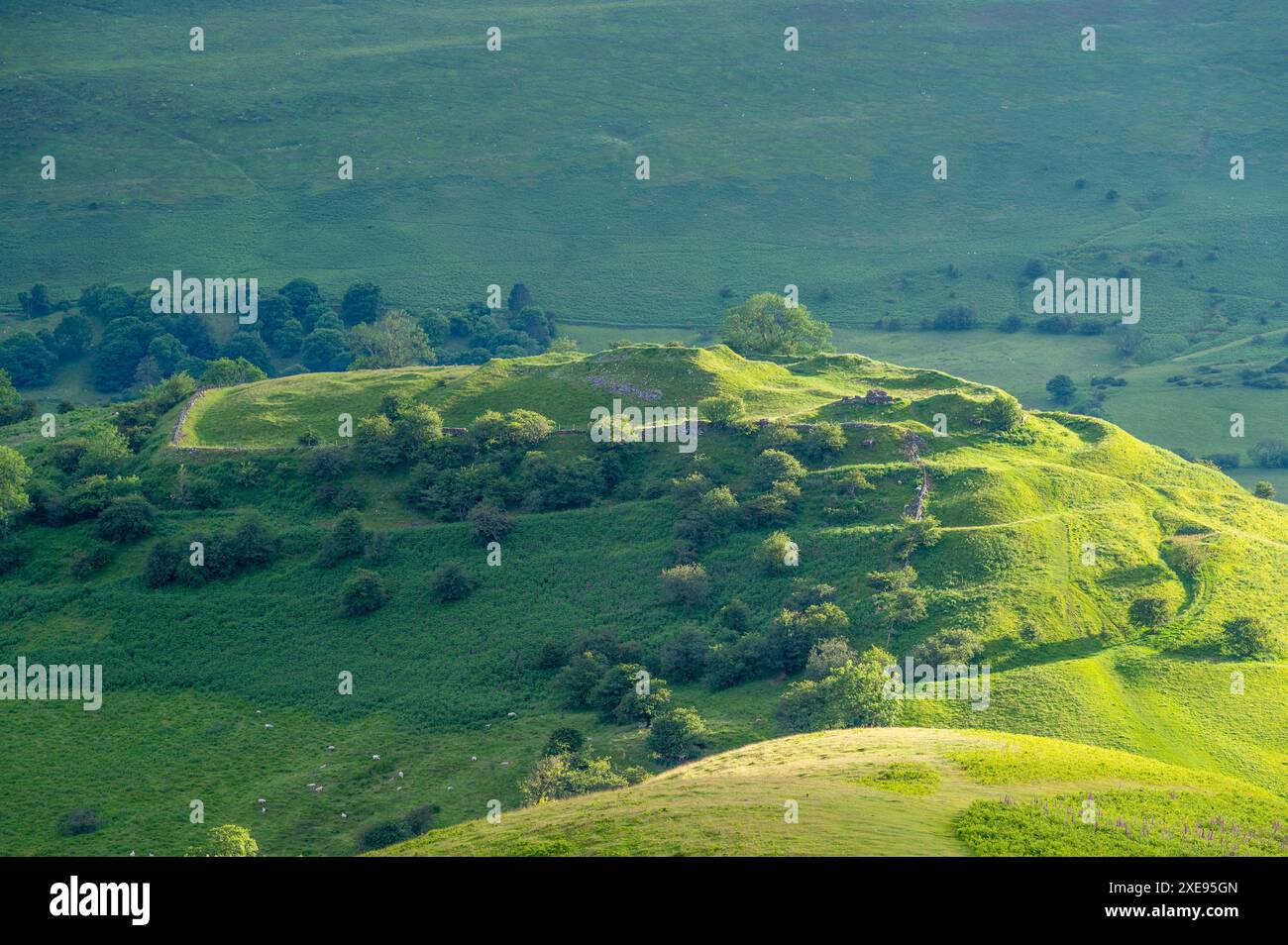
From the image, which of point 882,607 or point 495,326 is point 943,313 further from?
point 882,607

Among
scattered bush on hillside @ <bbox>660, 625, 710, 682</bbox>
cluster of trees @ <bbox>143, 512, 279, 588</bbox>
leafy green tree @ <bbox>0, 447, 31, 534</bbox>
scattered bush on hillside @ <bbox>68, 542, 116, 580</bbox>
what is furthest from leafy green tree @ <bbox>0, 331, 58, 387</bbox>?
scattered bush on hillside @ <bbox>660, 625, 710, 682</bbox>

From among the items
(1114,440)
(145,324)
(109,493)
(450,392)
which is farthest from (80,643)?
(145,324)

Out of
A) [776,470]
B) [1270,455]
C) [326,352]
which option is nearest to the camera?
[776,470]

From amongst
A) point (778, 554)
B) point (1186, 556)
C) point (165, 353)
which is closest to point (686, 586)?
point (778, 554)
